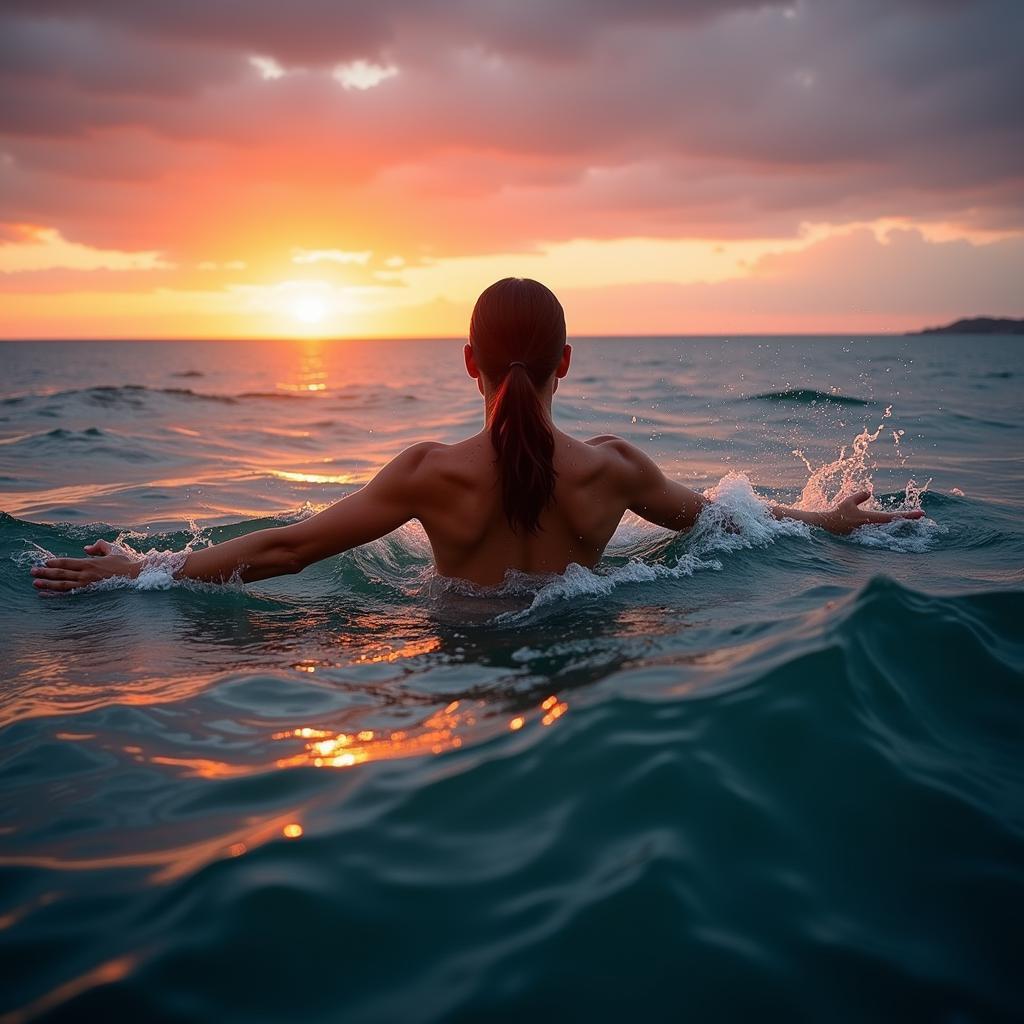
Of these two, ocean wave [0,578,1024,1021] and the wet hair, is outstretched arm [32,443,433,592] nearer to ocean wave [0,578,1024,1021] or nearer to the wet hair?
the wet hair

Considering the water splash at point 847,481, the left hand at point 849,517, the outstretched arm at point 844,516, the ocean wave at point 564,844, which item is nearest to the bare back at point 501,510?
the ocean wave at point 564,844

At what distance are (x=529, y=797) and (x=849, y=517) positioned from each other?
373 centimetres

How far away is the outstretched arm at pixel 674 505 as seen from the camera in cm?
421

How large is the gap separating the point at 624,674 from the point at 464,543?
1271 millimetres

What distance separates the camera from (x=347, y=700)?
315cm

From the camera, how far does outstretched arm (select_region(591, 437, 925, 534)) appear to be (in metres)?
4.21

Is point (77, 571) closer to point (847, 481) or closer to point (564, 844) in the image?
point (564, 844)

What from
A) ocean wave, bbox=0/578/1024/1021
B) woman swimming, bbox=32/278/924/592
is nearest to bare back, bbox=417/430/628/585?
woman swimming, bbox=32/278/924/592

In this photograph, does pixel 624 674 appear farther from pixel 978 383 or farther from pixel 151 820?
pixel 978 383

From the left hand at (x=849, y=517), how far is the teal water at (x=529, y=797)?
19.4 inches

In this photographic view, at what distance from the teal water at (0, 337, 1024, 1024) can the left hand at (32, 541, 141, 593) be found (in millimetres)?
102

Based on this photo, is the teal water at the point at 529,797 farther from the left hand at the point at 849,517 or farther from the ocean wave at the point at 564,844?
the left hand at the point at 849,517

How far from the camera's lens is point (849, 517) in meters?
5.31

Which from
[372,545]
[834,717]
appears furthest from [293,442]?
[834,717]
